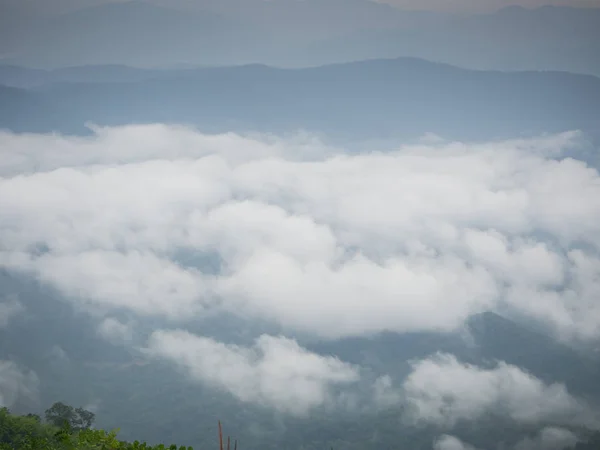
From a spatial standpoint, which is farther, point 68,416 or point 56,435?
point 68,416

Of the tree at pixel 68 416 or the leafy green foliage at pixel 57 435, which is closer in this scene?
the leafy green foliage at pixel 57 435

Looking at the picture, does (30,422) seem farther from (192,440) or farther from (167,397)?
(167,397)

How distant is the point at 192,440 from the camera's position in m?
168

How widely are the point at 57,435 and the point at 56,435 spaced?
27 mm

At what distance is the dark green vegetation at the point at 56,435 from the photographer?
15250 millimetres

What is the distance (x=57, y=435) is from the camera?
15461mm

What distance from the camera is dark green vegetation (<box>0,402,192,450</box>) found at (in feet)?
50.0

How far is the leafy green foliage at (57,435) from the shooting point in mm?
15250

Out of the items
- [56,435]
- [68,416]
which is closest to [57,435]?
[56,435]

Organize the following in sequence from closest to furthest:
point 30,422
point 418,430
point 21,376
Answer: point 30,422 < point 21,376 < point 418,430

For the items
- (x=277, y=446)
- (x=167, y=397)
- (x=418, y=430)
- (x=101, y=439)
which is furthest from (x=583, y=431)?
(x=101, y=439)

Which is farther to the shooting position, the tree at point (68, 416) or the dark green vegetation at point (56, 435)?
the tree at point (68, 416)

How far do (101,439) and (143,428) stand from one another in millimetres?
174636

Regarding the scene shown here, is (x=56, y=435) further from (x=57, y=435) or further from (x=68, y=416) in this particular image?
(x=68, y=416)
